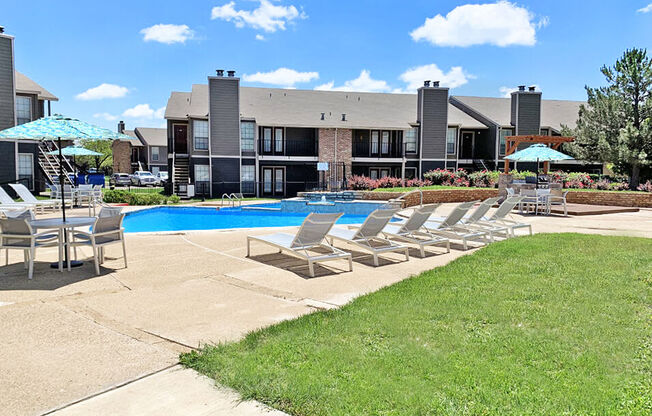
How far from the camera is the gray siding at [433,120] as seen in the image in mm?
33312

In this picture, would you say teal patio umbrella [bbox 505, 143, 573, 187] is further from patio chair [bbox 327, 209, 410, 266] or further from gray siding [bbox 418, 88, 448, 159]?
gray siding [bbox 418, 88, 448, 159]

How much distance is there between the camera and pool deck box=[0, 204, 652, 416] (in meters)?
3.47

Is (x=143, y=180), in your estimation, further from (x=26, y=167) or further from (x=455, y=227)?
(x=455, y=227)

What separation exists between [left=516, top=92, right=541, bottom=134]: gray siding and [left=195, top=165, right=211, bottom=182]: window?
75.8 ft

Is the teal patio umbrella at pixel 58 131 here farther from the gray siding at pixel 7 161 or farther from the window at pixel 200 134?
the window at pixel 200 134

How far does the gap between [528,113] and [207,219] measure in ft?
89.9

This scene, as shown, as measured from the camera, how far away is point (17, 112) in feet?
84.6

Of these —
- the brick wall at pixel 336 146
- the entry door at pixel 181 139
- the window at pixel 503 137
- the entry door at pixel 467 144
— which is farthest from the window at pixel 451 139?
the entry door at pixel 181 139

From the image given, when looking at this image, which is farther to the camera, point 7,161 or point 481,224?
point 7,161

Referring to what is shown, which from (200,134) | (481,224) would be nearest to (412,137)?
(200,134)

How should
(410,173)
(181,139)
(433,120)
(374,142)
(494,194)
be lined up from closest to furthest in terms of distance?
(494,194) < (374,142) < (433,120) < (181,139) < (410,173)

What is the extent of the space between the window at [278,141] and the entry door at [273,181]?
1287 millimetres

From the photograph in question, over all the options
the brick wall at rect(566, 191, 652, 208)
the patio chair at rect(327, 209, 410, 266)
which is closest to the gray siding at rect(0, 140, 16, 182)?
the patio chair at rect(327, 209, 410, 266)

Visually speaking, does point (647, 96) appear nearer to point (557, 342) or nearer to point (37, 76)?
A: point (557, 342)
